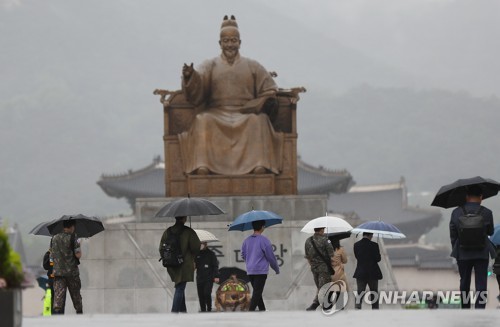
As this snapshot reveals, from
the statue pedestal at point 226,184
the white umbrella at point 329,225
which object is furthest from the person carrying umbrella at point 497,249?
the statue pedestal at point 226,184

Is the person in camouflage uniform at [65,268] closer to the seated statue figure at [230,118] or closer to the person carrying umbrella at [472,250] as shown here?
the person carrying umbrella at [472,250]

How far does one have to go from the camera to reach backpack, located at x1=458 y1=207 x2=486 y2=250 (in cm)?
744

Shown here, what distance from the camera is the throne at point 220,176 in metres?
12.6

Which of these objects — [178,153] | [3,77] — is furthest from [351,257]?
[3,77]

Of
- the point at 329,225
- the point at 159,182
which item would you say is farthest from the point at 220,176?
the point at 159,182

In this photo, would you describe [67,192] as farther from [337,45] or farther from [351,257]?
[351,257]

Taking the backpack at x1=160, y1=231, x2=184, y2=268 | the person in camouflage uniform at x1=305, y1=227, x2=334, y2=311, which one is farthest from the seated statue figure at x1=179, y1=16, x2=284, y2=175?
the backpack at x1=160, y1=231, x2=184, y2=268

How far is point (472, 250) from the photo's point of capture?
7.51 metres

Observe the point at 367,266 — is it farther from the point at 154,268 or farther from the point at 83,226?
the point at 154,268

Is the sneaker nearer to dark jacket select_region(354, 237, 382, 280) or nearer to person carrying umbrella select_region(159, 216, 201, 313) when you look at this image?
dark jacket select_region(354, 237, 382, 280)

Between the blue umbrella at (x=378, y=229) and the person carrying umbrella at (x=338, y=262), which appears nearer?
the person carrying umbrella at (x=338, y=262)

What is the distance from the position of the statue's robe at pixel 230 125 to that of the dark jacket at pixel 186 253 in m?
4.15

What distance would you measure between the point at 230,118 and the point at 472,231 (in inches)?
217

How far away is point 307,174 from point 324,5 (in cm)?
8566
